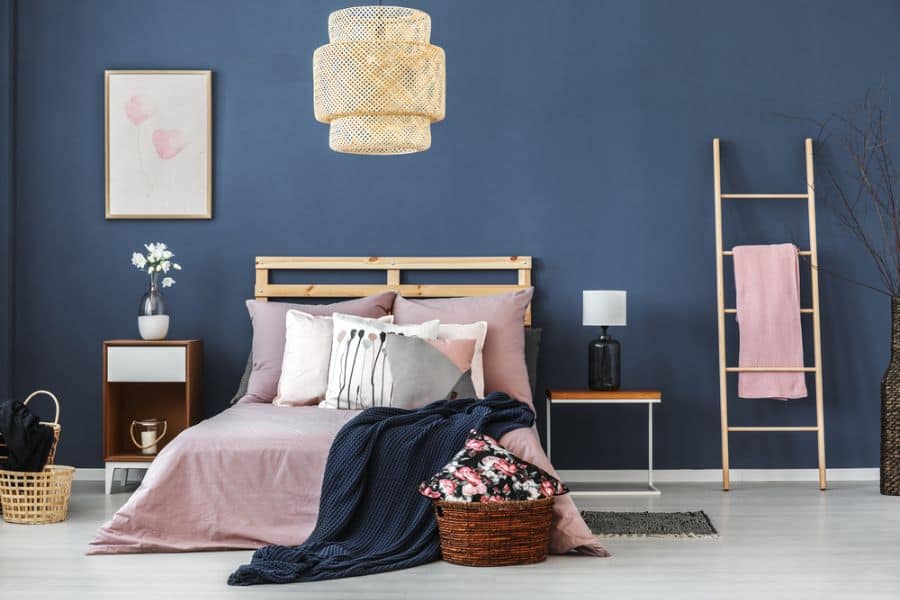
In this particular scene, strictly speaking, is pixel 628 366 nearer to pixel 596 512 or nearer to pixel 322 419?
pixel 596 512

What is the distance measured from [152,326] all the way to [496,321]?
178cm

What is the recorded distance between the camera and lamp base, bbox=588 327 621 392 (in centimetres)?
558

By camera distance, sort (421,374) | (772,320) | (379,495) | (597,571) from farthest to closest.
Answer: (772,320) → (421,374) → (379,495) → (597,571)

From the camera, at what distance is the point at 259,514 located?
4199 mm

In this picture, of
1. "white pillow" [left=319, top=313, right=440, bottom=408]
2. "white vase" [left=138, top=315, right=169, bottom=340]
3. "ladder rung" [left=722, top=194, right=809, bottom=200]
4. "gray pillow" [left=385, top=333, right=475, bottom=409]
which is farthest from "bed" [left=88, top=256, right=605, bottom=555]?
"ladder rung" [left=722, top=194, right=809, bottom=200]

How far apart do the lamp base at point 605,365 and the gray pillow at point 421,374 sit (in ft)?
3.02

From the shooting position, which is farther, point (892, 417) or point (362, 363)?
point (892, 417)

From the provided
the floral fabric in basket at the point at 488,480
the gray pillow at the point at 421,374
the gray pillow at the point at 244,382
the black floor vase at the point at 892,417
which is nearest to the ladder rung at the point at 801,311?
the black floor vase at the point at 892,417

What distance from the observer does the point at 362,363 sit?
500 cm

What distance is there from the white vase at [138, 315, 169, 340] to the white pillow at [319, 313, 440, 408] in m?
1.03

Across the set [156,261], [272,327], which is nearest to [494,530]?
[272,327]

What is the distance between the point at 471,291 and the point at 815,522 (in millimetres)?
2114

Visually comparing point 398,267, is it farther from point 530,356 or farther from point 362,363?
point 362,363

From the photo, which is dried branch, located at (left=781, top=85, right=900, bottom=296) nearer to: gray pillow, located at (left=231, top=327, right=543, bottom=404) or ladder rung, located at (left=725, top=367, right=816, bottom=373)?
ladder rung, located at (left=725, top=367, right=816, bottom=373)
